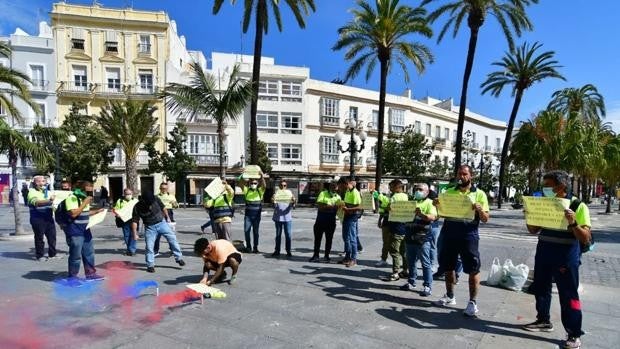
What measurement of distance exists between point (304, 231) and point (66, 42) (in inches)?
1353

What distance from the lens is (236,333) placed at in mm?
4695

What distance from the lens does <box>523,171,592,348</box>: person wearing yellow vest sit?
4.32 meters

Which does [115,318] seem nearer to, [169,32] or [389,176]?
[389,176]

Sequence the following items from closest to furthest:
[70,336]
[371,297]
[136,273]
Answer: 1. [70,336]
2. [371,297]
3. [136,273]

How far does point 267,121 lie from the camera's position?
1558 inches

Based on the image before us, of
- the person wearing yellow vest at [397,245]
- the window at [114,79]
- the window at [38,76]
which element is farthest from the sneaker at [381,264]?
the window at [38,76]

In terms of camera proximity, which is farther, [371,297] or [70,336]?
[371,297]

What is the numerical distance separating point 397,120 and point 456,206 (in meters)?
42.1

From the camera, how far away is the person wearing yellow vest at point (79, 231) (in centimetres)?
668

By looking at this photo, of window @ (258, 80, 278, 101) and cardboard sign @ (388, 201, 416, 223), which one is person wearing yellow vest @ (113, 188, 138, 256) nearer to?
cardboard sign @ (388, 201, 416, 223)

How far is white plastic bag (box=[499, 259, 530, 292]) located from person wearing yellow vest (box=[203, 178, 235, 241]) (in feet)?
17.1

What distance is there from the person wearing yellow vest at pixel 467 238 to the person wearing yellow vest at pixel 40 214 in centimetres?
781

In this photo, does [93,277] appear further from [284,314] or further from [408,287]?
[408,287]

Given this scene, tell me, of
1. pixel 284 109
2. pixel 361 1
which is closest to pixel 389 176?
pixel 284 109
